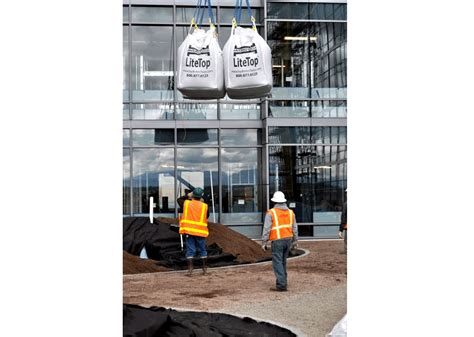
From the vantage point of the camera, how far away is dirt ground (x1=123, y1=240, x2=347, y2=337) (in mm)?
6359

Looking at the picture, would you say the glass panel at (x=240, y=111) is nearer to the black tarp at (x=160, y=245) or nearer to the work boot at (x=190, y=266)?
the black tarp at (x=160, y=245)

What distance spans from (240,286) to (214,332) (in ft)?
9.84

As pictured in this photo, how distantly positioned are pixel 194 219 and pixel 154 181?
607 centimetres

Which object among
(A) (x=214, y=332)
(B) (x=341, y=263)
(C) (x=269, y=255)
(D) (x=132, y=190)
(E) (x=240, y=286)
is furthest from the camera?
(D) (x=132, y=190)

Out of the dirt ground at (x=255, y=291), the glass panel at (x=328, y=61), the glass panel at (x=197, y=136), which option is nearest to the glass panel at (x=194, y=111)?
the glass panel at (x=197, y=136)

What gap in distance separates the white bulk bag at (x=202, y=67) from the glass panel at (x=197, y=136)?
400 inches

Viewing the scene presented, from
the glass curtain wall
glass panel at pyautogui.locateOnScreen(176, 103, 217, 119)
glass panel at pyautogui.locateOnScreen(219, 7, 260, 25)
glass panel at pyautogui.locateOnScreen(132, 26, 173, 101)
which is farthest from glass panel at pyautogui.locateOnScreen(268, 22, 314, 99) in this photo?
Answer: glass panel at pyautogui.locateOnScreen(132, 26, 173, 101)

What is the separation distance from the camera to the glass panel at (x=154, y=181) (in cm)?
1504

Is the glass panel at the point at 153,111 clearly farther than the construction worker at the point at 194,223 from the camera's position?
Yes

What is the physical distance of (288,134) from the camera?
15477mm

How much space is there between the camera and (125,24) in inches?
615

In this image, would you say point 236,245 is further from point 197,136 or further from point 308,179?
point 197,136
